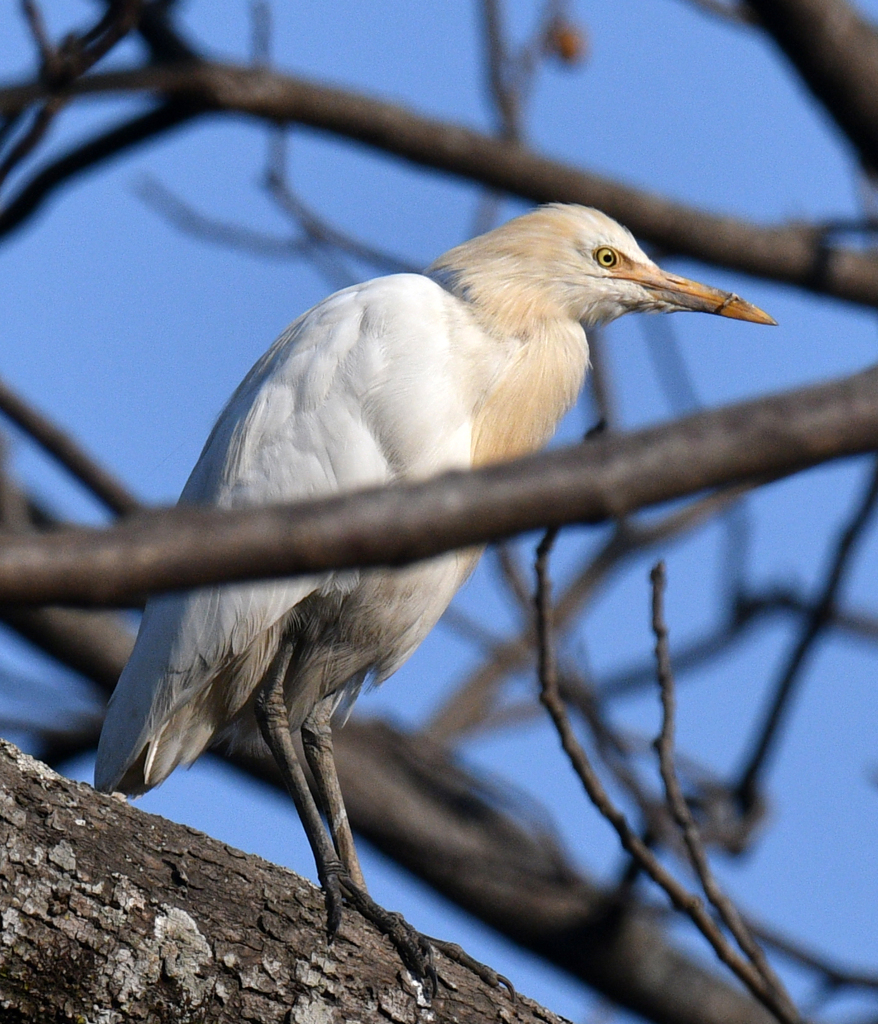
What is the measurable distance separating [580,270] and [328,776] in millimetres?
1610

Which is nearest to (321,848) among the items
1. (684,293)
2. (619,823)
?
(619,823)

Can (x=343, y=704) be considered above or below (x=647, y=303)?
below


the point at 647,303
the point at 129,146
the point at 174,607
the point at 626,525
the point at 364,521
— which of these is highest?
the point at 626,525

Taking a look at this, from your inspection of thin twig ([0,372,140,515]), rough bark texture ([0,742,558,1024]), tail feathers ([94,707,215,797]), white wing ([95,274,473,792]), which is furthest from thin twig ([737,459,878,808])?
thin twig ([0,372,140,515])

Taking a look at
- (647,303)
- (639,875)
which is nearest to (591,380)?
(647,303)

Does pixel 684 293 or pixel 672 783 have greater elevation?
pixel 684 293

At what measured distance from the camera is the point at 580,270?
3.67 meters

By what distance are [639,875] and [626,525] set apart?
2292 millimetres

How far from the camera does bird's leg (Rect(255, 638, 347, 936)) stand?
2871mm

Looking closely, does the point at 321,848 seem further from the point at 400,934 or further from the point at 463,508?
the point at 463,508

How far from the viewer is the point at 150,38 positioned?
11.2ft

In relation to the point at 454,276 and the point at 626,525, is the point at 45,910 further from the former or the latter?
the point at 626,525

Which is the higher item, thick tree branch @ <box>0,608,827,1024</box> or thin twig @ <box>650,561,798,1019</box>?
thick tree branch @ <box>0,608,827,1024</box>

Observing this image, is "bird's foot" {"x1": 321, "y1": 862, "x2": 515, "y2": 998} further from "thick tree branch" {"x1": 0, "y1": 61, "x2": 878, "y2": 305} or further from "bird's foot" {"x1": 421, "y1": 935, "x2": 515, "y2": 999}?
"thick tree branch" {"x1": 0, "y1": 61, "x2": 878, "y2": 305}
